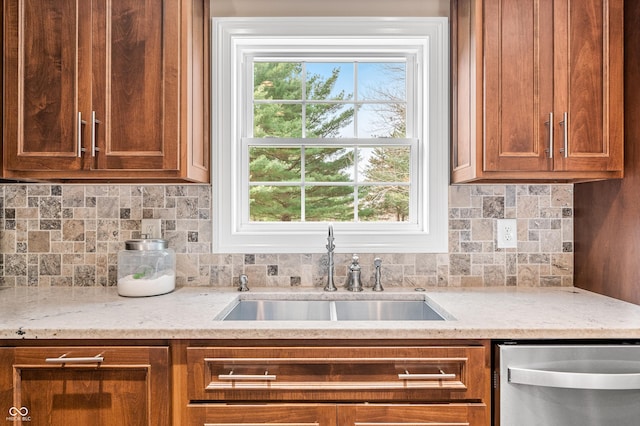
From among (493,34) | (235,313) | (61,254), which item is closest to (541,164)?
(493,34)

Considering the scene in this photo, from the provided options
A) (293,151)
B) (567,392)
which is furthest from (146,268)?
(567,392)

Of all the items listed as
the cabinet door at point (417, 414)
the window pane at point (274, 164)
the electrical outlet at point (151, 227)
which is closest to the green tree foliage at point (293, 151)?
the window pane at point (274, 164)

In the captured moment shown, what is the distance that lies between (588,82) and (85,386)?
2.16 meters

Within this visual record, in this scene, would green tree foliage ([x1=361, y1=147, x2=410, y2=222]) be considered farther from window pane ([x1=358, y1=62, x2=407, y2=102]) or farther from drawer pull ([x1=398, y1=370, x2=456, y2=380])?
drawer pull ([x1=398, y1=370, x2=456, y2=380])

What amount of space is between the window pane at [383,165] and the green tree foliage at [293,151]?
0.08 m

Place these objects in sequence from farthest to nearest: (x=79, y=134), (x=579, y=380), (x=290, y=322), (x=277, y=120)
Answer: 1. (x=277, y=120)
2. (x=79, y=134)
3. (x=290, y=322)
4. (x=579, y=380)

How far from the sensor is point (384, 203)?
209 centimetres

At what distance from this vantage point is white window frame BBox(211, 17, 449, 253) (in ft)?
6.20

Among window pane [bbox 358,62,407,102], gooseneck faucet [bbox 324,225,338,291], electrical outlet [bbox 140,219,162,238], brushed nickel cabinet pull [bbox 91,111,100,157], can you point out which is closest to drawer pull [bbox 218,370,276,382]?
gooseneck faucet [bbox 324,225,338,291]

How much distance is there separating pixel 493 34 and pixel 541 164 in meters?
0.56

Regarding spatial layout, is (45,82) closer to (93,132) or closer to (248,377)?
(93,132)

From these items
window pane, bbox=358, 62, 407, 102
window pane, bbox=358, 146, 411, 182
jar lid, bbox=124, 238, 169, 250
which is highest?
window pane, bbox=358, 62, 407, 102

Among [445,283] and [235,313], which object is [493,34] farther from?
[235,313]

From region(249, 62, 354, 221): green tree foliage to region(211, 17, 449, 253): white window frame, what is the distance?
0.16 m
